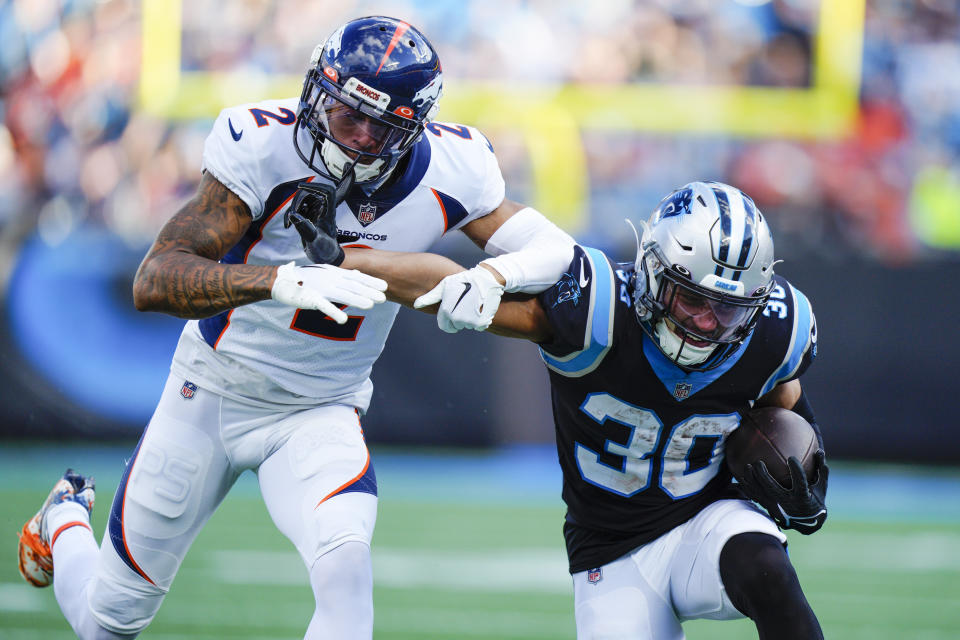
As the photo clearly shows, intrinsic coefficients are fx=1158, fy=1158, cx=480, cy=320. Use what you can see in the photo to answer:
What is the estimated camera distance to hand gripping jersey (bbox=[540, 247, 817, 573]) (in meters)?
3.00

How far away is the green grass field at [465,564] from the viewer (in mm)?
4309

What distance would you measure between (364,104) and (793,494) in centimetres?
145

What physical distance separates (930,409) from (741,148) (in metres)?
2.89

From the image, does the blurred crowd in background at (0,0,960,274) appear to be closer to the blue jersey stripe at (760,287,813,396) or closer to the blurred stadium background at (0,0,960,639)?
the blurred stadium background at (0,0,960,639)

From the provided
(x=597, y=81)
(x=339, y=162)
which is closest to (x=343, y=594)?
(x=339, y=162)

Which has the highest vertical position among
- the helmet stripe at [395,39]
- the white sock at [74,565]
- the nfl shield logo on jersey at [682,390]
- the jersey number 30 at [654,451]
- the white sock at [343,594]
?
the helmet stripe at [395,39]

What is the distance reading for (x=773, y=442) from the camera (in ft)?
9.64

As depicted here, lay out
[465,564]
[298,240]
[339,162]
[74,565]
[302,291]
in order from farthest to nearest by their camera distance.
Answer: [465,564], [74,565], [298,240], [339,162], [302,291]

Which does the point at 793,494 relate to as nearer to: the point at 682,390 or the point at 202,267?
the point at 682,390

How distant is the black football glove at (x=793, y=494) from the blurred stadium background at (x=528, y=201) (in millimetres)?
1757

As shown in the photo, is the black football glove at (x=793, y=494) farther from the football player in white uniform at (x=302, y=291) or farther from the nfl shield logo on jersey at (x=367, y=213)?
the nfl shield logo on jersey at (x=367, y=213)

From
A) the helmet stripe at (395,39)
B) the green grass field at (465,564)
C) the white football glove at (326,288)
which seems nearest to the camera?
the white football glove at (326,288)

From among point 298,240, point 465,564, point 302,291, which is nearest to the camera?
point 302,291

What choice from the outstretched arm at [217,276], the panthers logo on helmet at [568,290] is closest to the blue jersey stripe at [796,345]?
the panthers logo on helmet at [568,290]
